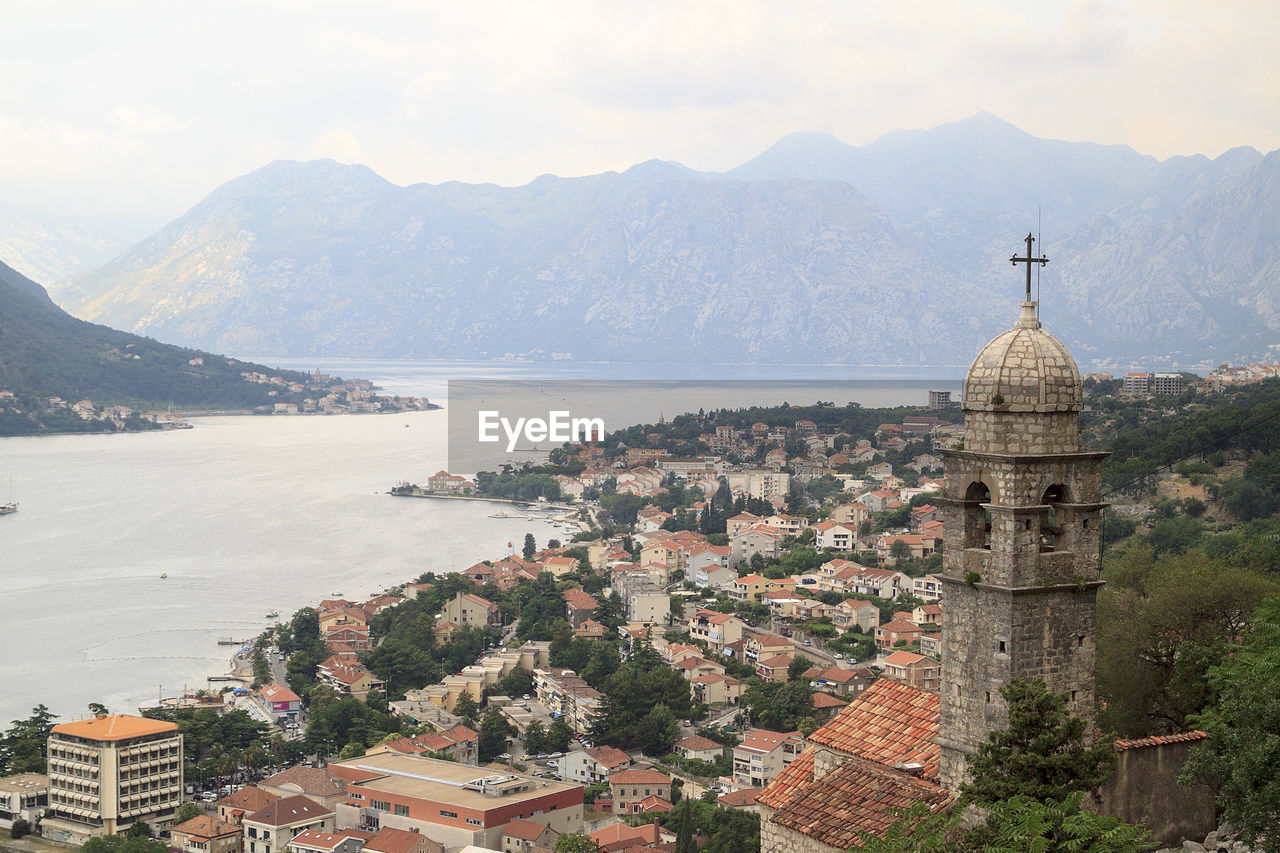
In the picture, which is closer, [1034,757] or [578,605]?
[1034,757]

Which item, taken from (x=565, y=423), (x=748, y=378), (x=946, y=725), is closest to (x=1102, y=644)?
(x=946, y=725)

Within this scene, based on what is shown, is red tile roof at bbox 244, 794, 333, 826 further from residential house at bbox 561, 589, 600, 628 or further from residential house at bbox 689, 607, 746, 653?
residential house at bbox 561, 589, 600, 628

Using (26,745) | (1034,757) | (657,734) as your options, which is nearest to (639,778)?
(657,734)

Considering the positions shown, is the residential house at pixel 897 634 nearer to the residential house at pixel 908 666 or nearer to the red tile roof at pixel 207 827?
the residential house at pixel 908 666

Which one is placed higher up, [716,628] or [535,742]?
[716,628]

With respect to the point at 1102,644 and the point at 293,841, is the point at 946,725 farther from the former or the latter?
the point at 293,841

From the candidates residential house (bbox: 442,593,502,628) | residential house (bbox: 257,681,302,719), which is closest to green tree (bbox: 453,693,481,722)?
residential house (bbox: 257,681,302,719)

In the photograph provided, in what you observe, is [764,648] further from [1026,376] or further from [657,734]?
[1026,376]
